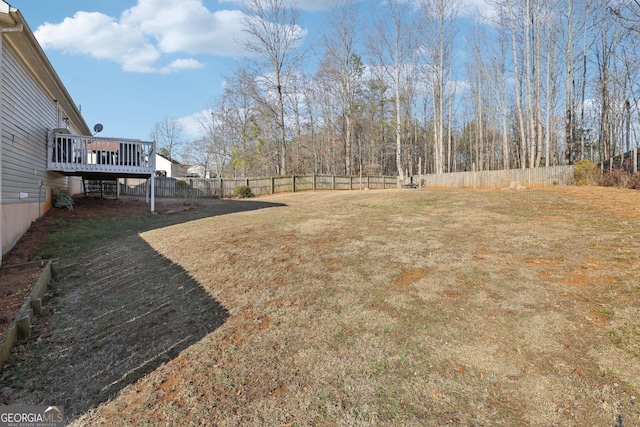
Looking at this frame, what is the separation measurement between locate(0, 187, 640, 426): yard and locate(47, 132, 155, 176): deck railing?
17.4ft

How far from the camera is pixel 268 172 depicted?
29938mm

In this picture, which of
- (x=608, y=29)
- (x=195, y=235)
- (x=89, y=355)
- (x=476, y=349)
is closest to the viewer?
(x=476, y=349)

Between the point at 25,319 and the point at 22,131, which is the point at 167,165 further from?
the point at 25,319

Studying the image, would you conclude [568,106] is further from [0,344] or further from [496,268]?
[0,344]

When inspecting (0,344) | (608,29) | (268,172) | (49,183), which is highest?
(608,29)

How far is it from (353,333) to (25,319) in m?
3.48

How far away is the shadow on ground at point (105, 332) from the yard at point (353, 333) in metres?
0.02

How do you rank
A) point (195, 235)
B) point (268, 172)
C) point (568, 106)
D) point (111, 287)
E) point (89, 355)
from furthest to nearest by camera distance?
point (268, 172) < point (568, 106) < point (195, 235) < point (111, 287) < point (89, 355)

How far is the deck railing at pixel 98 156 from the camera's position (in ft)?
30.5

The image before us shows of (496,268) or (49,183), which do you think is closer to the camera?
(496,268)

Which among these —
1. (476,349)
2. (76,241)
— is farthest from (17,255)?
(476,349)

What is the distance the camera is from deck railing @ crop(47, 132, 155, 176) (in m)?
9.29

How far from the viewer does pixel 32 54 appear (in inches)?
273

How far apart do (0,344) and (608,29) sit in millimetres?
28727
